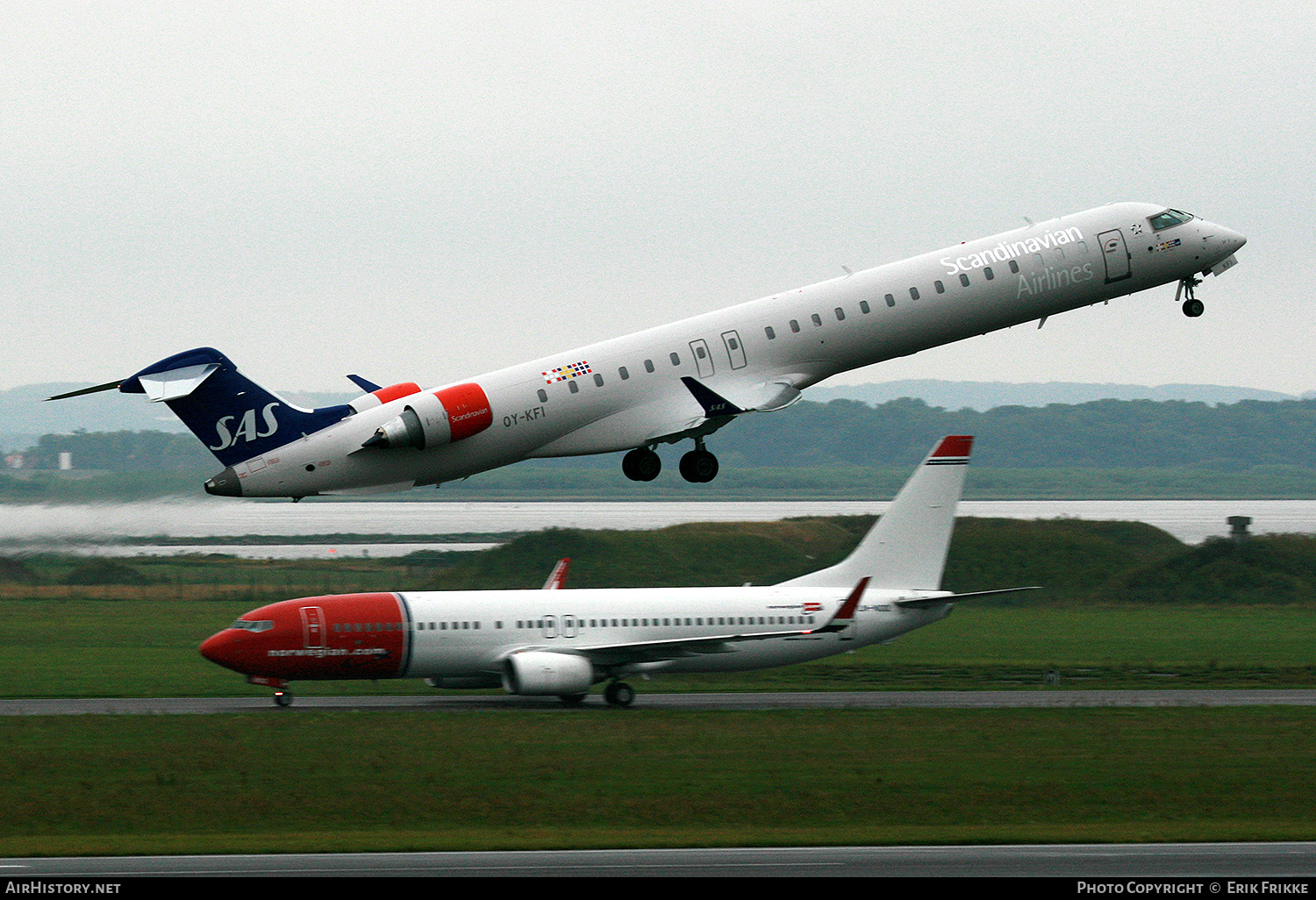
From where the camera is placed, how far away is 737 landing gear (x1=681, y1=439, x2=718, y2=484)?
3428 centimetres

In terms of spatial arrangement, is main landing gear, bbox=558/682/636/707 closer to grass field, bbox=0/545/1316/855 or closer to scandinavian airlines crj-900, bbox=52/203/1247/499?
grass field, bbox=0/545/1316/855

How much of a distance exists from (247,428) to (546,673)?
35.0 metres

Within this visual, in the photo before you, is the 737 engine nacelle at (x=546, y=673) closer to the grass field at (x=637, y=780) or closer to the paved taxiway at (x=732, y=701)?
the paved taxiway at (x=732, y=701)

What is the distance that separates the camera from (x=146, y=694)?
236 feet

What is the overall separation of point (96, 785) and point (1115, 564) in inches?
3482

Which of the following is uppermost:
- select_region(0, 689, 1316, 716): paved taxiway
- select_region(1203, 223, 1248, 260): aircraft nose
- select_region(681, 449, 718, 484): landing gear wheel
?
select_region(1203, 223, 1248, 260): aircraft nose

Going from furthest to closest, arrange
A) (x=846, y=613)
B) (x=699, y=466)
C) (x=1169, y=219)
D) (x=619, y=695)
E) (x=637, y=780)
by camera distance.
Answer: (x=846, y=613) → (x=619, y=695) → (x=637, y=780) → (x=1169, y=219) → (x=699, y=466)

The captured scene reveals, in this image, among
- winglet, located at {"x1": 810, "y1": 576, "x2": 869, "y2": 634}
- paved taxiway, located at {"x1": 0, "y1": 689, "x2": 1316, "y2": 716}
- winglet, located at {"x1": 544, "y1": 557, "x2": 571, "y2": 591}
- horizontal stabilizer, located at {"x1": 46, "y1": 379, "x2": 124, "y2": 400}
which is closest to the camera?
horizontal stabilizer, located at {"x1": 46, "y1": 379, "x2": 124, "y2": 400}

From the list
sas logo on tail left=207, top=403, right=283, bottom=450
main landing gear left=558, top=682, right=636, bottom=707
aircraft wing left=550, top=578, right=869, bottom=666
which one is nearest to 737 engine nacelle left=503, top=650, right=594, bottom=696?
main landing gear left=558, top=682, right=636, bottom=707

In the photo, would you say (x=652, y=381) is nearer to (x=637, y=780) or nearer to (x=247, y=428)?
(x=247, y=428)

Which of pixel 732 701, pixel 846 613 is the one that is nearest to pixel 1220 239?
pixel 846 613

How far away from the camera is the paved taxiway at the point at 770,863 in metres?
36.5

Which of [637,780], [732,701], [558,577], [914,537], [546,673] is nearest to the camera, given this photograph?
[637,780]

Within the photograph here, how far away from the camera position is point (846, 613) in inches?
2726
